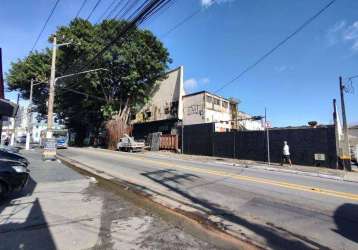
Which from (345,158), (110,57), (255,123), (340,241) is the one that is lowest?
(340,241)

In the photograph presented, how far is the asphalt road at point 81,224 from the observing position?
191 inches

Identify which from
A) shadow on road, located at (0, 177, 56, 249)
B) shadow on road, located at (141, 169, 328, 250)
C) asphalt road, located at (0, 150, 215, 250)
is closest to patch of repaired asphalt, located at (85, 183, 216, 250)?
asphalt road, located at (0, 150, 215, 250)

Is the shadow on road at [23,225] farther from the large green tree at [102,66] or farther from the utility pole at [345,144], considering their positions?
the large green tree at [102,66]

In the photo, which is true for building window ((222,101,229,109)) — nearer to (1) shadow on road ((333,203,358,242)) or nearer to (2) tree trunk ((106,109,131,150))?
(2) tree trunk ((106,109,131,150))

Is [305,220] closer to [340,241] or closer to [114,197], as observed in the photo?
[340,241]

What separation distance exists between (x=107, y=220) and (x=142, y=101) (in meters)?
35.8

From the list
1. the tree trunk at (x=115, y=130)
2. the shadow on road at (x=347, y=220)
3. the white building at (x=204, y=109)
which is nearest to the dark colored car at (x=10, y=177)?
the shadow on road at (x=347, y=220)

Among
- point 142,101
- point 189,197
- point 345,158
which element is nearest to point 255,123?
point 142,101

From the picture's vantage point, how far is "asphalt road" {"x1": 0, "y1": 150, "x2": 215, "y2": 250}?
16.0 ft

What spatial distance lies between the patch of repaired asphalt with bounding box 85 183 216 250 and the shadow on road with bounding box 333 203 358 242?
2.72 m

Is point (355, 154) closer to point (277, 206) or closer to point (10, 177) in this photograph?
point (277, 206)

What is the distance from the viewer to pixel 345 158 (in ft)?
58.7

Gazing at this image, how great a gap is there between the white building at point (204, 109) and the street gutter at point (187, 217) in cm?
2309

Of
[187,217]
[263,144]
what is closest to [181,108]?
[263,144]
